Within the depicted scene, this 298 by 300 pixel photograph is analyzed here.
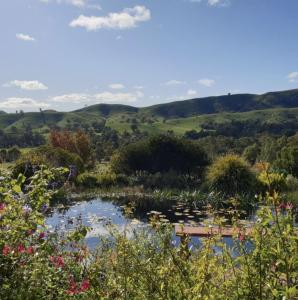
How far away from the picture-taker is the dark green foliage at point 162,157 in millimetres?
38562

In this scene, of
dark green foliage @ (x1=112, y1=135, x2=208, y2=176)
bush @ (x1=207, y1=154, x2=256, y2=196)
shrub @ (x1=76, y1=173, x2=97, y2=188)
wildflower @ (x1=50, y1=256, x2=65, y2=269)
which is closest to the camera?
wildflower @ (x1=50, y1=256, x2=65, y2=269)

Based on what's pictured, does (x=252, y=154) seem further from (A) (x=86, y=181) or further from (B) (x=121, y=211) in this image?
(B) (x=121, y=211)

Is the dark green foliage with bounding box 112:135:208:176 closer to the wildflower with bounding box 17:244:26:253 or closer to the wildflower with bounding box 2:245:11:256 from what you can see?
the wildflower with bounding box 17:244:26:253

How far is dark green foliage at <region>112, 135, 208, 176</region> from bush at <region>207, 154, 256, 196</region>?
315 inches

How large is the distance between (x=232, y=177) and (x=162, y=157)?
1078 centimetres

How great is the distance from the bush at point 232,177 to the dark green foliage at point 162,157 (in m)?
8.00

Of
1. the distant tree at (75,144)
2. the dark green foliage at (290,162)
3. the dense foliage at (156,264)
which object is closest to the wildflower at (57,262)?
the dense foliage at (156,264)

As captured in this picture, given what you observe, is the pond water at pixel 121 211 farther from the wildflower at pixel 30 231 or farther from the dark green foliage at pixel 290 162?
the wildflower at pixel 30 231

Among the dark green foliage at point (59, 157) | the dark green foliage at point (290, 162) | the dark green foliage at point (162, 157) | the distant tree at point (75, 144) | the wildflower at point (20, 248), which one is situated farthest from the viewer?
the distant tree at point (75, 144)

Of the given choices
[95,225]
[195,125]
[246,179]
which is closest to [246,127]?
[195,125]

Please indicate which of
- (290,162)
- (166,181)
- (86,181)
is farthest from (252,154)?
(86,181)

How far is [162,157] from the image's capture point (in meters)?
39.7

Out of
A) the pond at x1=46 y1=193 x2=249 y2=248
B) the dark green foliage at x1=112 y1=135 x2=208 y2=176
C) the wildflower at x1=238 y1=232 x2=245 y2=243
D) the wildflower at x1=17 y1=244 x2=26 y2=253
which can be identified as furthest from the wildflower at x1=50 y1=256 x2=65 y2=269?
the dark green foliage at x1=112 y1=135 x2=208 y2=176

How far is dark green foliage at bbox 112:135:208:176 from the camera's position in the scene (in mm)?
38562
